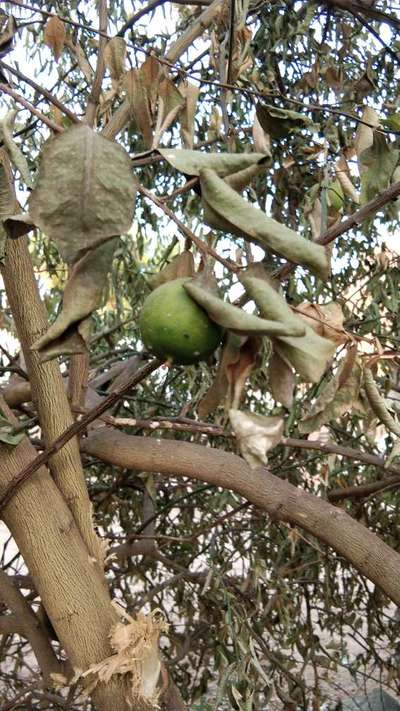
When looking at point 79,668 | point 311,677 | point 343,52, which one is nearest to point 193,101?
point 79,668

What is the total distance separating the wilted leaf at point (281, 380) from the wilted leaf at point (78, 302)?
18cm

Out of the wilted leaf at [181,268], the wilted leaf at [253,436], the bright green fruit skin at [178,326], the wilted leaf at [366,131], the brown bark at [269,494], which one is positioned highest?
the wilted leaf at [366,131]

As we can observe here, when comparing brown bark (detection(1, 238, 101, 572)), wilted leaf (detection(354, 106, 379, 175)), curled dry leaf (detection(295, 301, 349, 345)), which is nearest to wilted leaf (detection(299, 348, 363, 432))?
curled dry leaf (detection(295, 301, 349, 345))

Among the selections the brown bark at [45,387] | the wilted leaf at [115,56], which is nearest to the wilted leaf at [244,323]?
the wilted leaf at [115,56]

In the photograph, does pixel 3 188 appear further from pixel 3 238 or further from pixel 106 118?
pixel 106 118

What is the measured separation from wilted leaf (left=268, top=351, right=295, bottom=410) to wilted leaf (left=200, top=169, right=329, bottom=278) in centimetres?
10

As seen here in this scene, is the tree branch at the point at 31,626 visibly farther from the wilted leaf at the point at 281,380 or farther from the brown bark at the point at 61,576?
the wilted leaf at the point at 281,380

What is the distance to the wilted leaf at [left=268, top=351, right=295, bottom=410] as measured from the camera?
80cm

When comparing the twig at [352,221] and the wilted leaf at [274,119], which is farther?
the wilted leaf at [274,119]

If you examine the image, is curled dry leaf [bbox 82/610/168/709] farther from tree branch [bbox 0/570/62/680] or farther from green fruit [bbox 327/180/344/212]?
green fruit [bbox 327/180/344/212]

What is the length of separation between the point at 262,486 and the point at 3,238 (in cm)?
104

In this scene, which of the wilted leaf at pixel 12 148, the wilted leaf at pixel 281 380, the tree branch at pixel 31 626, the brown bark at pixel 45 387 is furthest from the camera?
the tree branch at pixel 31 626

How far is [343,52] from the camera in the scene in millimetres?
2709

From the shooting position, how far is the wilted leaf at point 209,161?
83 centimetres
